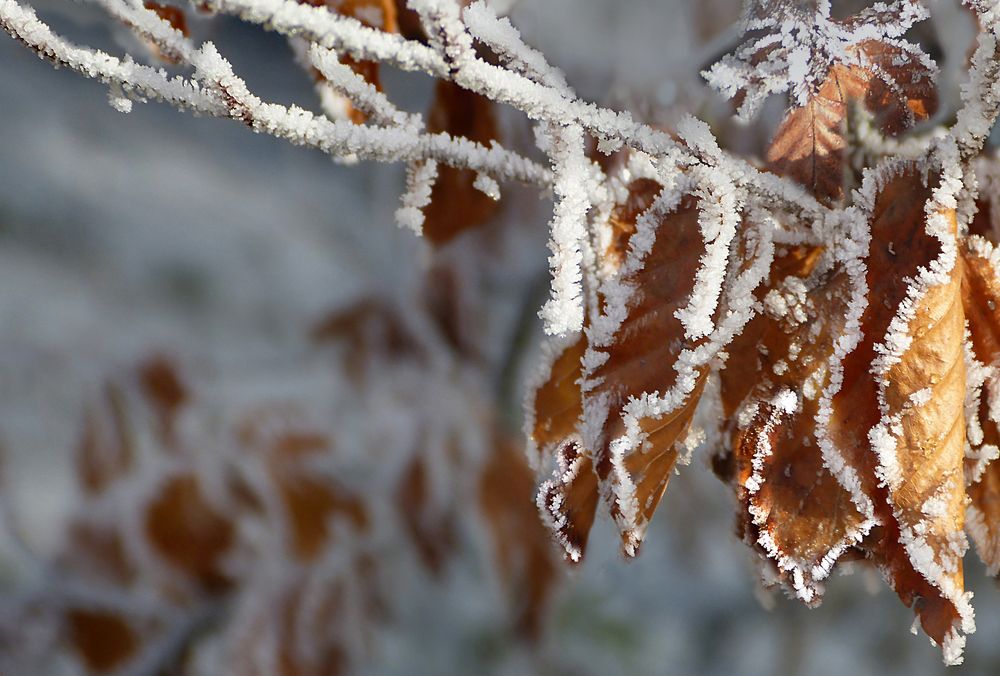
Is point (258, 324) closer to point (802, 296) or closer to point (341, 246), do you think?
point (341, 246)

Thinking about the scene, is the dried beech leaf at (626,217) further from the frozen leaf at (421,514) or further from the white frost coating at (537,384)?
the frozen leaf at (421,514)

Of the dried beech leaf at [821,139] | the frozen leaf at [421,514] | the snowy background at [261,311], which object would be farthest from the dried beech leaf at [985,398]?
the frozen leaf at [421,514]

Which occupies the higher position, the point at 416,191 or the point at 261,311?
the point at 261,311

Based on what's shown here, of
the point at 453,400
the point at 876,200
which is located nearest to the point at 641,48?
the point at 876,200

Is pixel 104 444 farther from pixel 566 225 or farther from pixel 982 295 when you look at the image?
pixel 982 295

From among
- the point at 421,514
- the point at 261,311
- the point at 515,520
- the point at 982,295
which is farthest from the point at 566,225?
the point at 261,311

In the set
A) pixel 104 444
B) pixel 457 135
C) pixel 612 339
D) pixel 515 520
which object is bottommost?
pixel 612 339
